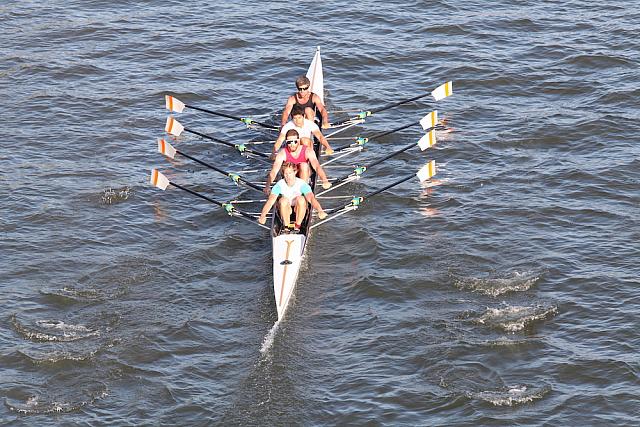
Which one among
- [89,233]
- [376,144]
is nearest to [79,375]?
[89,233]

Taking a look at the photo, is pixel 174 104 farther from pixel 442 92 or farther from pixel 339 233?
pixel 442 92

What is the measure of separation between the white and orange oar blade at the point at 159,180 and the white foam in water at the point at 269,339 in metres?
5.25

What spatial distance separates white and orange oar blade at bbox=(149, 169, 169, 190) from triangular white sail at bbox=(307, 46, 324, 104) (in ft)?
20.6

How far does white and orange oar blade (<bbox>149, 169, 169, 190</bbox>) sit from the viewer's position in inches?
906

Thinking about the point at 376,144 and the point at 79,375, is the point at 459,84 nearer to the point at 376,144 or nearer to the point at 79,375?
the point at 376,144

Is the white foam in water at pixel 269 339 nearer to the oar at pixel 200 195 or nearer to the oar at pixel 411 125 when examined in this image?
the oar at pixel 200 195

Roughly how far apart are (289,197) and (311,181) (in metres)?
1.95

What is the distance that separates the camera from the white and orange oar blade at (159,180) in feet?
75.5

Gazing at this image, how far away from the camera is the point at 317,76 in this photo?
1125 inches

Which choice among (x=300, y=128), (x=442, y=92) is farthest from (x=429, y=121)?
(x=300, y=128)

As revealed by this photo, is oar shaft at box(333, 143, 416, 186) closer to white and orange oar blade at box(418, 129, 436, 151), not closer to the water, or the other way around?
white and orange oar blade at box(418, 129, 436, 151)

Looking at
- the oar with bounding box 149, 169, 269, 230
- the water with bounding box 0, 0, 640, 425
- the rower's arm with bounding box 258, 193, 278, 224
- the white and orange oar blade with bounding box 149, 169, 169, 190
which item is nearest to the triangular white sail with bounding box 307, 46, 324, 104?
the water with bounding box 0, 0, 640, 425

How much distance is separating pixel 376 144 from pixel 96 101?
25.4 feet

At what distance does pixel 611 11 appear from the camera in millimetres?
33969
